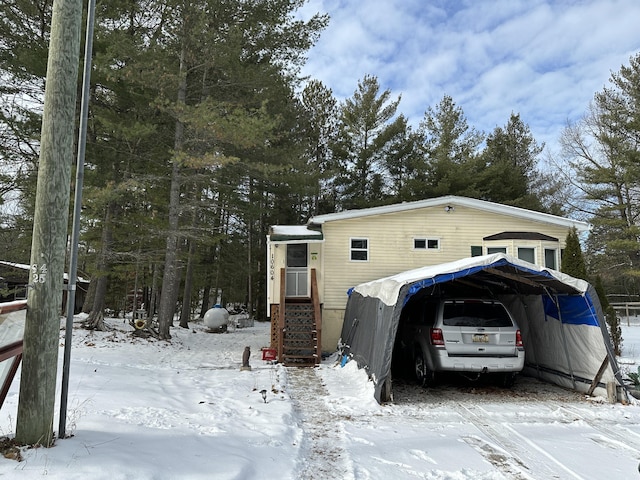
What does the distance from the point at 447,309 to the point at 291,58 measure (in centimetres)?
1265

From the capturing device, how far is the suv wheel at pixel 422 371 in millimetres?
8462

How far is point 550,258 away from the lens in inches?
588

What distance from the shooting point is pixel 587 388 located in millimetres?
7961

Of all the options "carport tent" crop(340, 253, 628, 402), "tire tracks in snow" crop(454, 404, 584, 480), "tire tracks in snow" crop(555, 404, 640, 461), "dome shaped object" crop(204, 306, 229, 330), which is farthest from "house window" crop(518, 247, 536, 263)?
"dome shaped object" crop(204, 306, 229, 330)

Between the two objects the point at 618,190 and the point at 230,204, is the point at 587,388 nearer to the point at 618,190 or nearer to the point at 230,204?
the point at 230,204

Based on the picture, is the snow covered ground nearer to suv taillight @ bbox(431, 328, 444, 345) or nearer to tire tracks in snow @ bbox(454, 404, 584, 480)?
tire tracks in snow @ bbox(454, 404, 584, 480)

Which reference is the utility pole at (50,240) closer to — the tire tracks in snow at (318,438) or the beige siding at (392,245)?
the tire tracks in snow at (318,438)

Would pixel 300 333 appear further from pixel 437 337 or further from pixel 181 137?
pixel 181 137

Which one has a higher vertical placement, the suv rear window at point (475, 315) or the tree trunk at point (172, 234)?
the tree trunk at point (172, 234)

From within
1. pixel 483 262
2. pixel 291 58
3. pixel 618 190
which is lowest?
pixel 483 262

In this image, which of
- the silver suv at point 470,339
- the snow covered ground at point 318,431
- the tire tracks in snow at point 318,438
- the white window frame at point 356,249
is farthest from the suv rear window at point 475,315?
the white window frame at point 356,249

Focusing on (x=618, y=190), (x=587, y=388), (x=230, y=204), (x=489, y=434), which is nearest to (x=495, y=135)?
(x=618, y=190)

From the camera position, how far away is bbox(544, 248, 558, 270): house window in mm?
14789

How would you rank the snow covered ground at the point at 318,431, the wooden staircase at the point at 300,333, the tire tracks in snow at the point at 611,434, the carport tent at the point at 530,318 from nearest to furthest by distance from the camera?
the snow covered ground at the point at 318,431 → the tire tracks in snow at the point at 611,434 → the carport tent at the point at 530,318 → the wooden staircase at the point at 300,333
